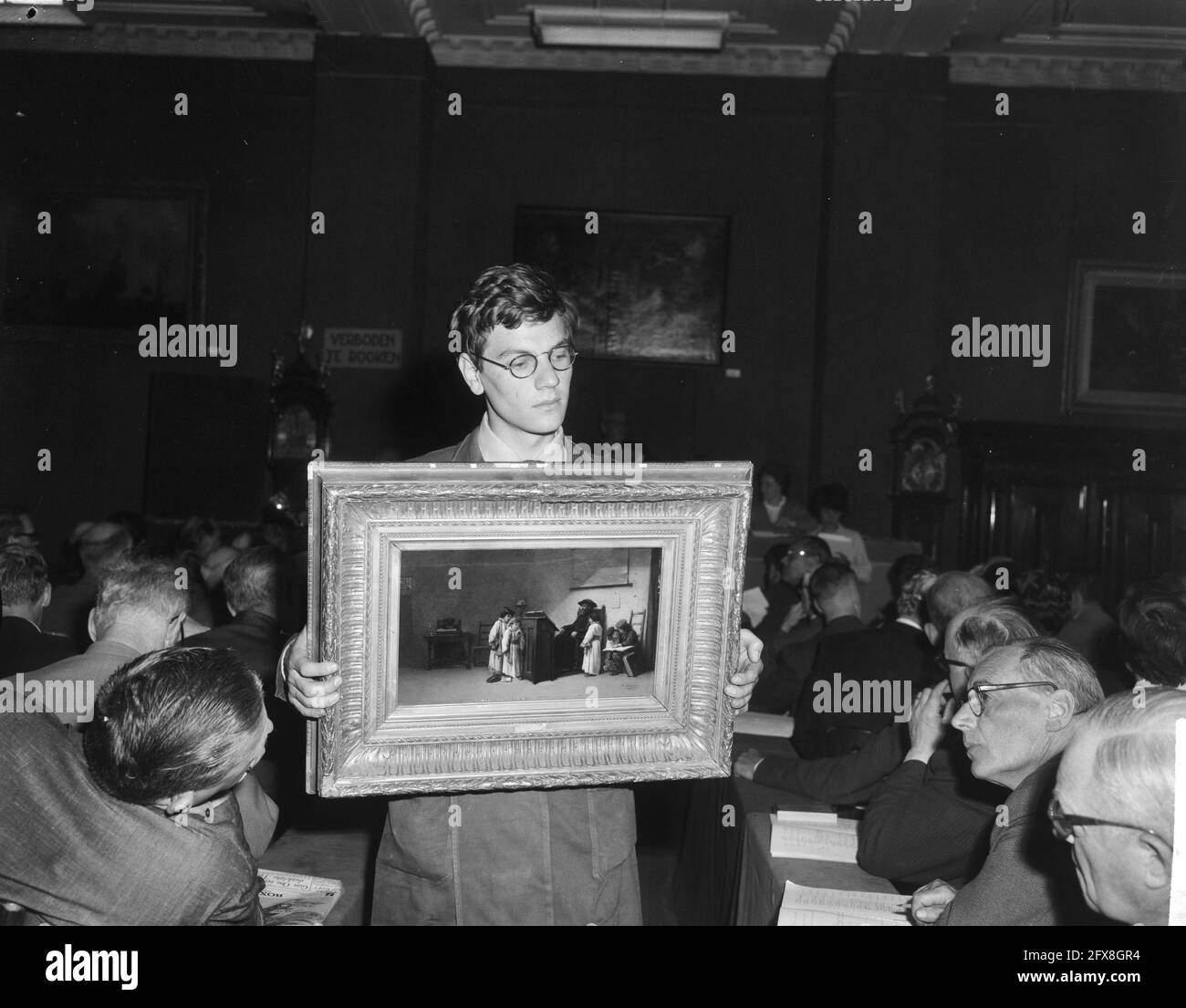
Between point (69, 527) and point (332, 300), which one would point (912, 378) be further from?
point (69, 527)

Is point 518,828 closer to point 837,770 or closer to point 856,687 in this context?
point 837,770

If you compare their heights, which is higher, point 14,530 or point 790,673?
point 14,530

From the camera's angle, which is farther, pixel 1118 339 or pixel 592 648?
pixel 1118 339

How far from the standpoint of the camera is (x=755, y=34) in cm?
1062

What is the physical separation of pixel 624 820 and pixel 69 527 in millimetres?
10736

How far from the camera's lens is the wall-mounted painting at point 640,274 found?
11227mm

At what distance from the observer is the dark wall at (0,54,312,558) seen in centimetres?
1123

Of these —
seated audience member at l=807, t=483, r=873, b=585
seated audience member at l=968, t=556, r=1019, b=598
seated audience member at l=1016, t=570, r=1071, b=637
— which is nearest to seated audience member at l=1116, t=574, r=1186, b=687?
seated audience member at l=1016, t=570, r=1071, b=637

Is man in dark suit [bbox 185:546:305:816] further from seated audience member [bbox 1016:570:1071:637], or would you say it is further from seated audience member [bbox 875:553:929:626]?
seated audience member [bbox 1016:570:1071:637]

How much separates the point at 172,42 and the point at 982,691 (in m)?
11.4

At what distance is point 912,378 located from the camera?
34.5 ft

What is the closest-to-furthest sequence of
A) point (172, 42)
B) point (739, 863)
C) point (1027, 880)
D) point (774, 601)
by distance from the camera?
point (1027, 880), point (739, 863), point (774, 601), point (172, 42)

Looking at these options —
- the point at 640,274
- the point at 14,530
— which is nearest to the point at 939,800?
the point at 14,530
